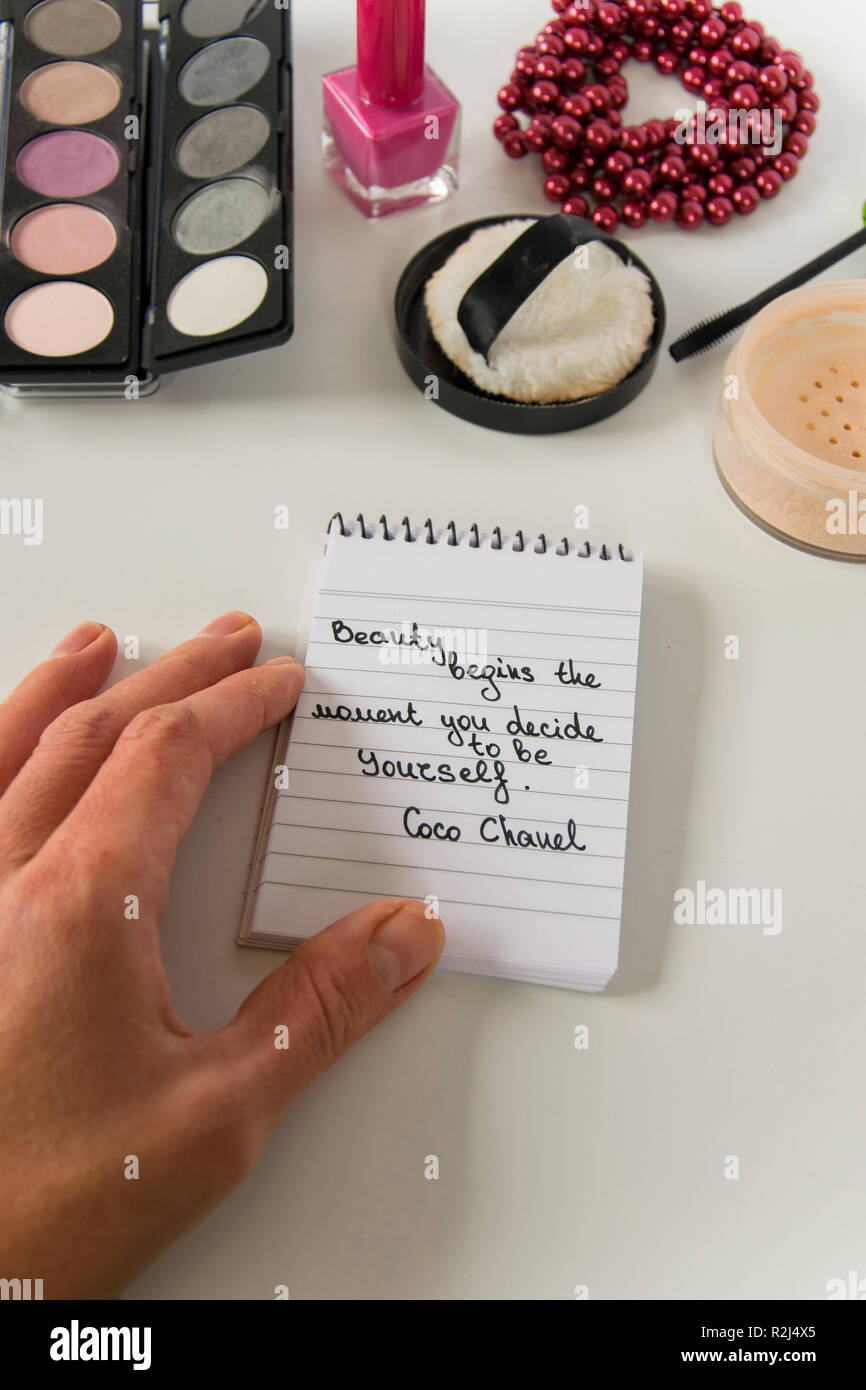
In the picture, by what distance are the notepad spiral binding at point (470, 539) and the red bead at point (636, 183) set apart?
32 cm

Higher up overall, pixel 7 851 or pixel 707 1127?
pixel 7 851

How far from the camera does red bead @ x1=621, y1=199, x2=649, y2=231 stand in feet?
2.67

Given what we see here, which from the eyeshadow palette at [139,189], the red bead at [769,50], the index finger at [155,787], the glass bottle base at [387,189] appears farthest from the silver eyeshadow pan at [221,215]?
the red bead at [769,50]

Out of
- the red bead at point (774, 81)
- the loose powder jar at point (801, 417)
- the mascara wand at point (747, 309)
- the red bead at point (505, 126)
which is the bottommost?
the loose powder jar at point (801, 417)

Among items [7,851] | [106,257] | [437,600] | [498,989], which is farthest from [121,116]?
[498,989]

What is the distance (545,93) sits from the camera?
83 cm

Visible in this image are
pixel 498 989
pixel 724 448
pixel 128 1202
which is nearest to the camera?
pixel 128 1202

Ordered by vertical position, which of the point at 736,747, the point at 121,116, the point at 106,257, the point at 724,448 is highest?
the point at 121,116

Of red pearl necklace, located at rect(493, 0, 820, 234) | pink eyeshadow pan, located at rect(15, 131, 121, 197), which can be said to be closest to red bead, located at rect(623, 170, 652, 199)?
red pearl necklace, located at rect(493, 0, 820, 234)

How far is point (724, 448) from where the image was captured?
711 mm

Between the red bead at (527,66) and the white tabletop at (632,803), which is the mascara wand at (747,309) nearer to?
the white tabletop at (632,803)

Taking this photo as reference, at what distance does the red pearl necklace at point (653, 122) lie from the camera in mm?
815

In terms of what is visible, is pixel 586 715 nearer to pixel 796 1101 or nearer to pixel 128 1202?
pixel 796 1101

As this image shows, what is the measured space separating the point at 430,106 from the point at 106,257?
27cm
